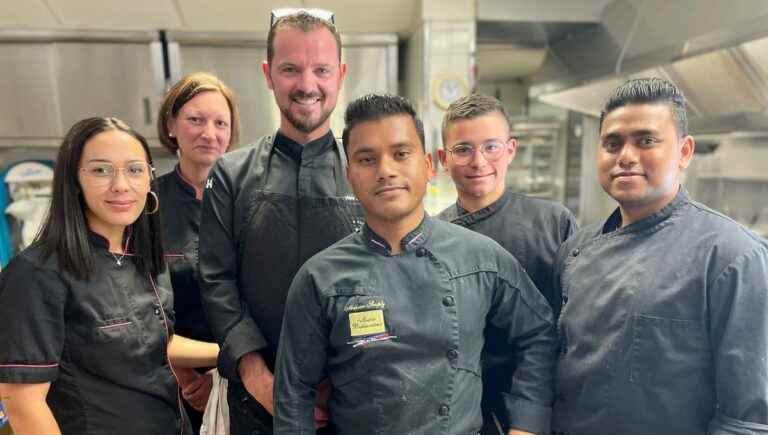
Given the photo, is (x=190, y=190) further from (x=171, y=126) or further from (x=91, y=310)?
(x=91, y=310)

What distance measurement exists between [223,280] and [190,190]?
592mm

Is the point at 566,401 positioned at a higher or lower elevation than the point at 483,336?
lower

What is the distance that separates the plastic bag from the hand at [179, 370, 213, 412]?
0.97 ft

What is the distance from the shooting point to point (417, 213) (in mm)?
1064

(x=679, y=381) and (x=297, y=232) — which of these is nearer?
(x=679, y=381)

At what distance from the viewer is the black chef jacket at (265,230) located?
1.17 m

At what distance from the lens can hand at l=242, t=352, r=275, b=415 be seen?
1104mm

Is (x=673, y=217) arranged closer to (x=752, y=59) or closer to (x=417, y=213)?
(x=417, y=213)

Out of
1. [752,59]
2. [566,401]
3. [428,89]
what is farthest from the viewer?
[428,89]

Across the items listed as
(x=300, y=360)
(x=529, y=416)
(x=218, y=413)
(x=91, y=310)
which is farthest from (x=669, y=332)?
(x=91, y=310)

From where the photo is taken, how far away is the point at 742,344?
0.84 m

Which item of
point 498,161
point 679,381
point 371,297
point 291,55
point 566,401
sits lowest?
point 566,401

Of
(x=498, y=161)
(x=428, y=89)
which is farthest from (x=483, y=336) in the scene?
(x=428, y=89)

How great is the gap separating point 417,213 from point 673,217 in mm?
554
